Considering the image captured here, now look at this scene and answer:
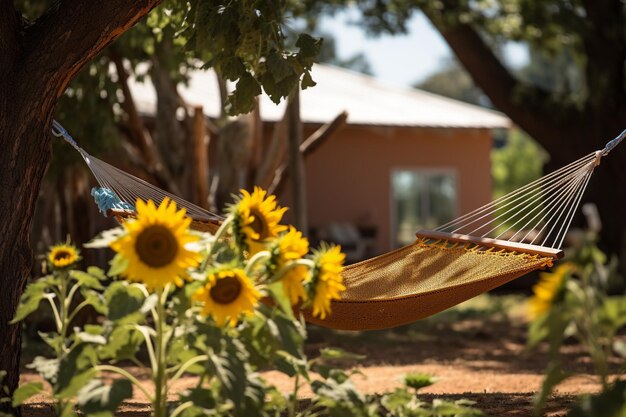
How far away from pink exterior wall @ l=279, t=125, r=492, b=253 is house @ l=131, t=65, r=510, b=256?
0.5 inches

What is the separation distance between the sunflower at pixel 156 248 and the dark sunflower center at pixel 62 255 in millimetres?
483

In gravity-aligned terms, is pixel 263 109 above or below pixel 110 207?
above

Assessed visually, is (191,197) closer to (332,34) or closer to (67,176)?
(67,176)

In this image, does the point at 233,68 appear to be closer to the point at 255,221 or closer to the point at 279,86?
the point at 279,86

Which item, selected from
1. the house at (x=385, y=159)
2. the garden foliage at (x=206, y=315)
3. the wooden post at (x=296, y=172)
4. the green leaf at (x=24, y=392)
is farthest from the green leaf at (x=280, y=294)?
the house at (x=385, y=159)

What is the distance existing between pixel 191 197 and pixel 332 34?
23192 mm

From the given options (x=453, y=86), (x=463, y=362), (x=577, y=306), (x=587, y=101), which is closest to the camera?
(x=577, y=306)

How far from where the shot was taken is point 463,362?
6703 millimetres

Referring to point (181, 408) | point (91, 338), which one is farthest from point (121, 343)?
point (181, 408)

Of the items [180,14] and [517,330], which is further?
[517,330]

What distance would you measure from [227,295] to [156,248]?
0.63ft

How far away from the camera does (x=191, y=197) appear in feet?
25.9

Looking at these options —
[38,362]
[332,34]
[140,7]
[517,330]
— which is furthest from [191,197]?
[332,34]

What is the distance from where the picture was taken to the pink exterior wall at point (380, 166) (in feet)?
42.7
